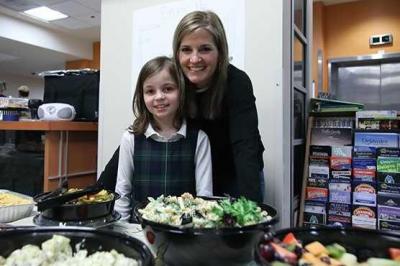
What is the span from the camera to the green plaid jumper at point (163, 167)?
111cm

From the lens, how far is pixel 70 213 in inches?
26.8

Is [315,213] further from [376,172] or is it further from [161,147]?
[161,147]

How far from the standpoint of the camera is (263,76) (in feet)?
5.40

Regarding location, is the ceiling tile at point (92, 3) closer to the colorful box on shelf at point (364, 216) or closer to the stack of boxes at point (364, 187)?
the stack of boxes at point (364, 187)

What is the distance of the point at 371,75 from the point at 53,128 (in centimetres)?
411

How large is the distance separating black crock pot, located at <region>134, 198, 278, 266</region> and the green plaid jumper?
2.01 feet

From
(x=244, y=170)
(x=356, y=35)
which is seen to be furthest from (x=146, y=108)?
(x=356, y=35)

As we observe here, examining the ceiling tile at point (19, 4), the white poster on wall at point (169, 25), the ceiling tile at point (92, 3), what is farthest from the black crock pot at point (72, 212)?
the ceiling tile at point (19, 4)

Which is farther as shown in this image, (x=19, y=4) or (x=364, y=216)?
(x=19, y=4)

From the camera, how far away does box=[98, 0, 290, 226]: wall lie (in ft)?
4.98

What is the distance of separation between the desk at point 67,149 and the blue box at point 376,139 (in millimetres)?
1926

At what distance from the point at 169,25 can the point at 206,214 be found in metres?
1.60

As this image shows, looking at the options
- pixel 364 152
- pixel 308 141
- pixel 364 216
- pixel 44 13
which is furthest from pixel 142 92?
pixel 44 13

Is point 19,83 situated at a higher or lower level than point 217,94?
higher
